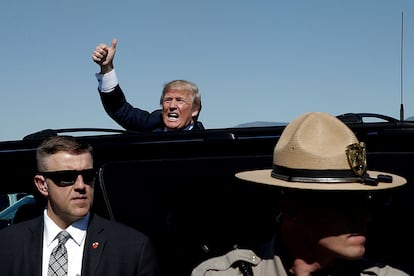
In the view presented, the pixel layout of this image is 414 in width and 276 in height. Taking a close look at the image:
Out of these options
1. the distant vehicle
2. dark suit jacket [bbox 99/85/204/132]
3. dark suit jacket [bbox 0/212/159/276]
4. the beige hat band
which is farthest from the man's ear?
the distant vehicle

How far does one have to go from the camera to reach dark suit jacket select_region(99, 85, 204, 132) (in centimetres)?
441

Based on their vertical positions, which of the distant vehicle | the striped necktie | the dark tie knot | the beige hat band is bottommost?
the distant vehicle

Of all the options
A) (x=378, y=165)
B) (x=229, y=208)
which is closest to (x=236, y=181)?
(x=229, y=208)

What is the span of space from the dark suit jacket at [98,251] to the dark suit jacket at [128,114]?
46.7 inches

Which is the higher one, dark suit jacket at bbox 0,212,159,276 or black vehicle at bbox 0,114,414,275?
black vehicle at bbox 0,114,414,275

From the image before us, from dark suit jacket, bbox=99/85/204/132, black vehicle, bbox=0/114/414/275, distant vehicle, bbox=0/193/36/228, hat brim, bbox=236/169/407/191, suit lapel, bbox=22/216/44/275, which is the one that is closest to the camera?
hat brim, bbox=236/169/407/191

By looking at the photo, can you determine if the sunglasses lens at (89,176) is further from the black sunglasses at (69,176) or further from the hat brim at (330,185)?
the hat brim at (330,185)

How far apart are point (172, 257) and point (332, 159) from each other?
109cm

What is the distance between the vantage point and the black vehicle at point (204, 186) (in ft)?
9.45

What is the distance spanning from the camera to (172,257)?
3.04 m

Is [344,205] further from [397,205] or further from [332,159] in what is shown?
[397,205]

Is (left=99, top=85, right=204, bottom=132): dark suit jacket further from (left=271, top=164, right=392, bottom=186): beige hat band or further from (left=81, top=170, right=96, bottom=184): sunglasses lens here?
(left=271, top=164, right=392, bottom=186): beige hat band

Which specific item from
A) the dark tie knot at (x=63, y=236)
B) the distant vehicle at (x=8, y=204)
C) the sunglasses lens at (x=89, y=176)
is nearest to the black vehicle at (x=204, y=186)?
the sunglasses lens at (x=89, y=176)

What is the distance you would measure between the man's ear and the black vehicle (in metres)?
0.07
